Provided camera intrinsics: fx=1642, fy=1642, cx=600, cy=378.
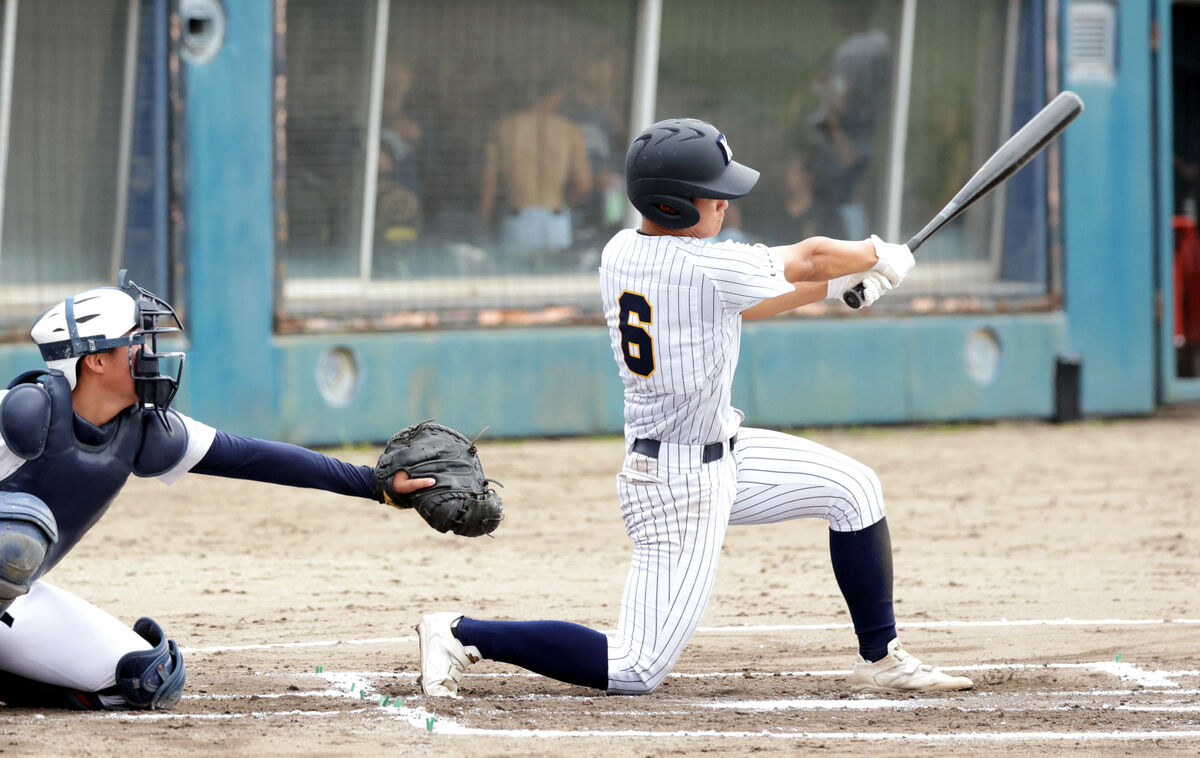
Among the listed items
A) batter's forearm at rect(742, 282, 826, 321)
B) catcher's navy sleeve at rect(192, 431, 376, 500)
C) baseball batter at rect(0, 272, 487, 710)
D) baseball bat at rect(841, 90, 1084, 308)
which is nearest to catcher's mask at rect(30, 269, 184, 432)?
baseball batter at rect(0, 272, 487, 710)

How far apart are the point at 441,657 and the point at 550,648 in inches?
11.4

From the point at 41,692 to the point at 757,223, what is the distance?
7.38 m

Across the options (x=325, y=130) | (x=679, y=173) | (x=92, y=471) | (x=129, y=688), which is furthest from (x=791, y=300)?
(x=325, y=130)

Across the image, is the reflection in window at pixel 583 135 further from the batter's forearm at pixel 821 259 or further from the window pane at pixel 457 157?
the batter's forearm at pixel 821 259

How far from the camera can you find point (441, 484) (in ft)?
13.5

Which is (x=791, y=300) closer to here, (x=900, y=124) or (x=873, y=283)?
(x=873, y=283)

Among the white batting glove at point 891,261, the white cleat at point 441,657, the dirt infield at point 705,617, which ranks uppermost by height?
the white batting glove at point 891,261

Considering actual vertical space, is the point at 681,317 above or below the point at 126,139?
below

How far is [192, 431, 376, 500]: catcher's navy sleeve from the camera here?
4.08m

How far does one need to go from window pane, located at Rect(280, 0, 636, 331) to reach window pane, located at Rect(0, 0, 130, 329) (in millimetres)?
1033

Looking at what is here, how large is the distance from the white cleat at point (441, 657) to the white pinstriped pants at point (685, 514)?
39 cm

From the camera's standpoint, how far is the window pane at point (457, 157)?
9836 mm

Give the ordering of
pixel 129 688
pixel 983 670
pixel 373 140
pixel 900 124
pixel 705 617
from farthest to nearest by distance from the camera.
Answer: pixel 900 124 → pixel 373 140 → pixel 705 617 → pixel 983 670 → pixel 129 688

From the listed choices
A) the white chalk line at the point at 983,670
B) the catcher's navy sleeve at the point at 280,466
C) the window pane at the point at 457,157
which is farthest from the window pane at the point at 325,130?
the catcher's navy sleeve at the point at 280,466
